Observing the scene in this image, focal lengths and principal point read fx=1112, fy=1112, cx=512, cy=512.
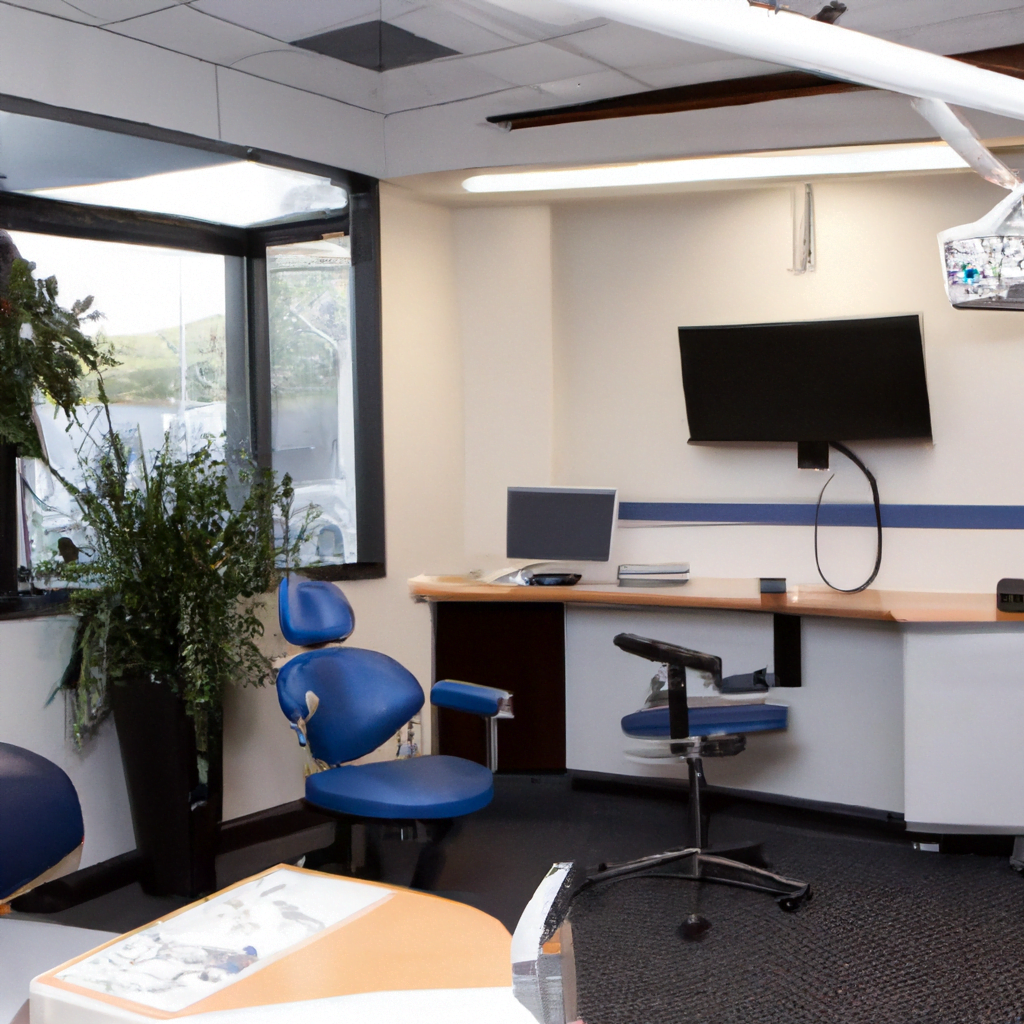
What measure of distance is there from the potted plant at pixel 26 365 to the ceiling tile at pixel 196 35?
2.99 feet

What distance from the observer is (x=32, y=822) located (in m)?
2.06

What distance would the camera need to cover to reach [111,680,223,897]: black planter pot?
3.92m

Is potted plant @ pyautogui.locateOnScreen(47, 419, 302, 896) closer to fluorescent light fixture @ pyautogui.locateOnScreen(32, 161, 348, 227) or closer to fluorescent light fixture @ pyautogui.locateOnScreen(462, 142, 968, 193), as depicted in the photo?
fluorescent light fixture @ pyautogui.locateOnScreen(32, 161, 348, 227)

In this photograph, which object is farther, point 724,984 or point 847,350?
point 847,350

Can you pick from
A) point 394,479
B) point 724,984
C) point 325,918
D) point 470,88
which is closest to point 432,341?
point 394,479

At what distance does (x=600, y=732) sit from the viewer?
17.6 ft

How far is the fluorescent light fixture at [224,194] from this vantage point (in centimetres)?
462

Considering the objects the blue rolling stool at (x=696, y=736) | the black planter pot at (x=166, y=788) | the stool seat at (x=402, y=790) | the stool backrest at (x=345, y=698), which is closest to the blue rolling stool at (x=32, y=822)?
the stool seat at (x=402, y=790)

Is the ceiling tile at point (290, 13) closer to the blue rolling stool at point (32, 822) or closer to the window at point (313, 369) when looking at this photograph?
the window at point (313, 369)

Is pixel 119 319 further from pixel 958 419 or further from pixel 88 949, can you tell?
pixel 958 419

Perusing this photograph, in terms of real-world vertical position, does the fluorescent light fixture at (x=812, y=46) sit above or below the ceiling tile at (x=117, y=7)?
below

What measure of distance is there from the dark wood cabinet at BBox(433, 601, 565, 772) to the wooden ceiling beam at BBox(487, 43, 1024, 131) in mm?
2243

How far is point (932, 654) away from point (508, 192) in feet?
9.18

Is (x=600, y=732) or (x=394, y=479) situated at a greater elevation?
(x=394, y=479)
